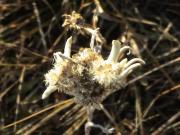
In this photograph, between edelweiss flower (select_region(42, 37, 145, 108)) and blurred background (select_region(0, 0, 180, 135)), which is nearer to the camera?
edelweiss flower (select_region(42, 37, 145, 108))

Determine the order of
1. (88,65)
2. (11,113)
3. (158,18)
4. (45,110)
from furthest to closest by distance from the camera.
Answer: (158,18)
(11,113)
(45,110)
(88,65)

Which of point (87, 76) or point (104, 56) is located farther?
point (104, 56)

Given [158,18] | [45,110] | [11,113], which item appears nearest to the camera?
[45,110]

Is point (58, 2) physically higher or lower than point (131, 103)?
higher

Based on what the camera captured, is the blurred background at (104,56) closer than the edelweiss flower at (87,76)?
No

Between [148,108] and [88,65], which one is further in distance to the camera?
[148,108]

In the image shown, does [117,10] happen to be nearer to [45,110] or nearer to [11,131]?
[45,110]

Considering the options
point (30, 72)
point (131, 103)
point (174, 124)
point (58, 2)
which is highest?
point (58, 2)

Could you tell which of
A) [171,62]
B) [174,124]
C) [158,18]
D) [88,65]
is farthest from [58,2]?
[88,65]
